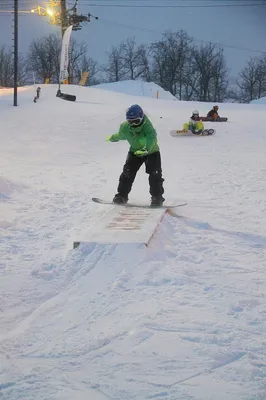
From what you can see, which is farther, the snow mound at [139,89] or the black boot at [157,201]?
the snow mound at [139,89]

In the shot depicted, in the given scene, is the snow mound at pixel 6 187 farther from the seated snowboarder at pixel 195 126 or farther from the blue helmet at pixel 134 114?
the seated snowboarder at pixel 195 126

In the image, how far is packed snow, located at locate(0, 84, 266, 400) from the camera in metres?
2.39

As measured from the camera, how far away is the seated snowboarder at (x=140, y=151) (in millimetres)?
6129

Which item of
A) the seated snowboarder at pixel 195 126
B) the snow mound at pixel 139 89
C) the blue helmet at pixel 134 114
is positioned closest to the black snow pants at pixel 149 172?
the blue helmet at pixel 134 114

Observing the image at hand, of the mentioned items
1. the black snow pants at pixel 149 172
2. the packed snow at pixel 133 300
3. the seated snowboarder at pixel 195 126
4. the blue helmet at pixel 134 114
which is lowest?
the packed snow at pixel 133 300

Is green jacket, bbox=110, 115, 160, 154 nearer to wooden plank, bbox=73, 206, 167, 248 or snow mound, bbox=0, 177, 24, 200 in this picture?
wooden plank, bbox=73, 206, 167, 248

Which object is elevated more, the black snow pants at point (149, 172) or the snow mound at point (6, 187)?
the black snow pants at point (149, 172)

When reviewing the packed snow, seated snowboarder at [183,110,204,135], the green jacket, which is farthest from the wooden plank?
seated snowboarder at [183,110,204,135]

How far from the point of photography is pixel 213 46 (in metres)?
67.1

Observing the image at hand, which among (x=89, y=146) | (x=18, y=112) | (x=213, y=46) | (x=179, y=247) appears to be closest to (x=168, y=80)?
(x=213, y=46)

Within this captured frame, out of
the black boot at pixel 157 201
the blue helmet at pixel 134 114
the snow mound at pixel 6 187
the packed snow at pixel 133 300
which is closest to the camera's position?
the packed snow at pixel 133 300

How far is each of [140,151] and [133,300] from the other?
3051 mm

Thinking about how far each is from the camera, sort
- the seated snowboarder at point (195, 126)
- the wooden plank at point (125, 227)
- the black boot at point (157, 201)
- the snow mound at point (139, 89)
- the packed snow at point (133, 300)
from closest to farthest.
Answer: the packed snow at point (133, 300), the wooden plank at point (125, 227), the black boot at point (157, 201), the seated snowboarder at point (195, 126), the snow mound at point (139, 89)

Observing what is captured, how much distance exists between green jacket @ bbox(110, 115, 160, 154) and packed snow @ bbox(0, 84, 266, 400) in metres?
1.00
